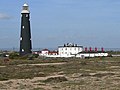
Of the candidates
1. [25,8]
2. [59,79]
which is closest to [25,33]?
[25,8]

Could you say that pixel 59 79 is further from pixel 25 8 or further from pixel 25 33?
pixel 25 8

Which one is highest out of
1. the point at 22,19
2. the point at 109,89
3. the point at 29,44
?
the point at 22,19

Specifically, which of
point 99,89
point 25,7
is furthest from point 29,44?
point 99,89

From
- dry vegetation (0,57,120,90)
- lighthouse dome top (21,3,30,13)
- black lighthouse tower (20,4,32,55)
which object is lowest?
dry vegetation (0,57,120,90)

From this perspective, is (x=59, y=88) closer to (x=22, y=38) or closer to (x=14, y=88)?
(x=14, y=88)

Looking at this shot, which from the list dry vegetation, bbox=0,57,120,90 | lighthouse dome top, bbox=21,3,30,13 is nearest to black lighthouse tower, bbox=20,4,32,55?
lighthouse dome top, bbox=21,3,30,13

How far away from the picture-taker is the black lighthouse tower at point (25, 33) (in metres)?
76.2

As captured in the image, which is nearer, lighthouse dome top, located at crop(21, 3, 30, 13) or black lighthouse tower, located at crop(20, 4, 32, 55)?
black lighthouse tower, located at crop(20, 4, 32, 55)

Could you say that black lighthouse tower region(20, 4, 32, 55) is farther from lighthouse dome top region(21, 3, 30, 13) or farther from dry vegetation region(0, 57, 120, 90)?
dry vegetation region(0, 57, 120, 90)

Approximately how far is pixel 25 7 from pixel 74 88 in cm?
5786

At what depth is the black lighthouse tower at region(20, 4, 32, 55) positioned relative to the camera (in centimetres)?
7619

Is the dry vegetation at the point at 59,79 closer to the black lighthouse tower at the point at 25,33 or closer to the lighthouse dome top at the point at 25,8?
the black lighthouse tower at the point at 25,33

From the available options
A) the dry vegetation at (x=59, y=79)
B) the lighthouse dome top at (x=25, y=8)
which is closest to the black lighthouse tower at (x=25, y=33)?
the lighthouse dome top at (x=25, y=8)

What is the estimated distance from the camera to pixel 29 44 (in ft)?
250
